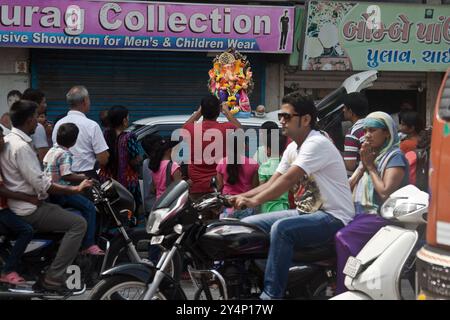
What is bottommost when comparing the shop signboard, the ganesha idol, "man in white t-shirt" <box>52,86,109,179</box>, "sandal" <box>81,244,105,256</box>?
"sandal" <box>81,244,105,256</box>

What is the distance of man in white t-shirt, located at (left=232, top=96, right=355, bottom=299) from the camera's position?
4.75 metres

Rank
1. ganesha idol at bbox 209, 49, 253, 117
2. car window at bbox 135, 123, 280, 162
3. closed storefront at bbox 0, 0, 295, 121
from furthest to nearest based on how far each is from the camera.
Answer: closed storefront at bbox 0, 0, 295, 121 < ganesha idol at bbox 209, 49, 253, 117 < car window at bbox 135, 123, 280, 162

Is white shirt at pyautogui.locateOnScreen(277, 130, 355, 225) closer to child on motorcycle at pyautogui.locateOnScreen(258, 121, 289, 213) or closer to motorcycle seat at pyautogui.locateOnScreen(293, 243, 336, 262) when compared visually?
motorcycle seat at pyautogui.locateOnScreen(293, 243, 336, 262)

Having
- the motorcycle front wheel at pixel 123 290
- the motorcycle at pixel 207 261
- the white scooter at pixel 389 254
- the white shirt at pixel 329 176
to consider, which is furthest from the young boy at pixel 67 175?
the white scooter at pixel 389 254

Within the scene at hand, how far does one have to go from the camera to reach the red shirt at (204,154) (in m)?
7.50

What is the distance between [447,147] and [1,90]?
9517 mm

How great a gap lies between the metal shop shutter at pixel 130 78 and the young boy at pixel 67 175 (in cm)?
632

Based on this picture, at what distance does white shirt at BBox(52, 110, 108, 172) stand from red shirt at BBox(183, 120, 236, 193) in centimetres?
93

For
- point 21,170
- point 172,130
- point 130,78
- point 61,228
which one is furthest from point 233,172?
point 130,78

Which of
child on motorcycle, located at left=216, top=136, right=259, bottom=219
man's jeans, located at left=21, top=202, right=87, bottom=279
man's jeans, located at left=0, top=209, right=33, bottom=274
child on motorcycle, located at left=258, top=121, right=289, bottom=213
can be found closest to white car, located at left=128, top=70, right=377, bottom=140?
child on motorcycle, located at left=258, top=121, right=289, bottom=213

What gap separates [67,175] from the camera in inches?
251

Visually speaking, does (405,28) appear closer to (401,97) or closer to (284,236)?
(401,97)

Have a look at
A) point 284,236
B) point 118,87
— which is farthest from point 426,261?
point 118,87

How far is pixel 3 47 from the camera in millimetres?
12125
